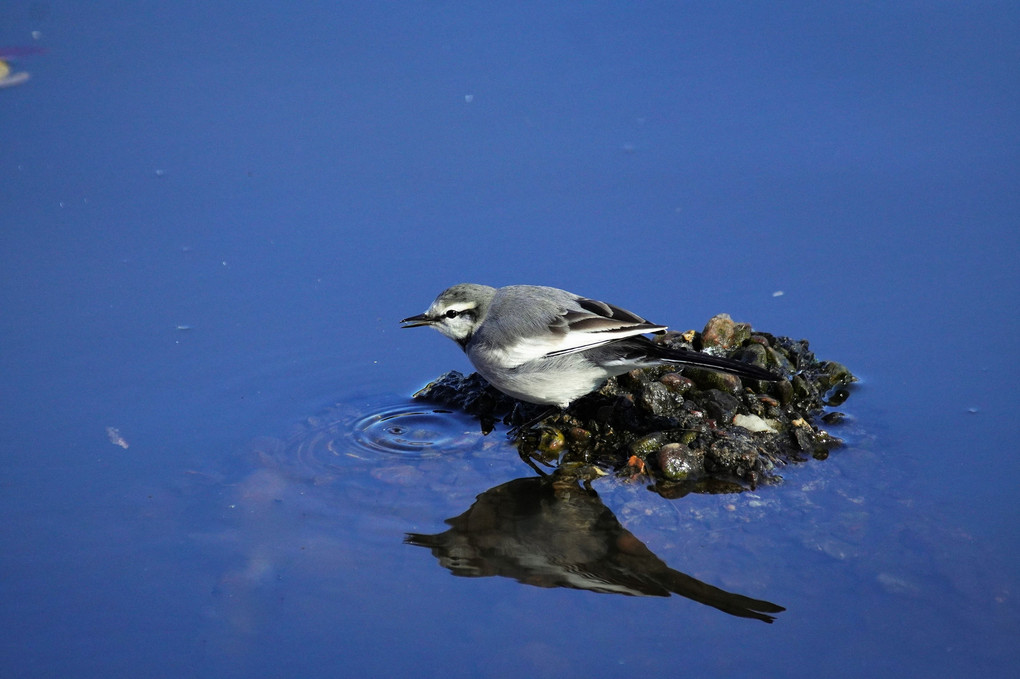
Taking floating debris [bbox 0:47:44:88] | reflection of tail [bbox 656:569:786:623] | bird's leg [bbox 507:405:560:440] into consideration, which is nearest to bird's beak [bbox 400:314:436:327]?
bird's leg [bbox 507:405:560:440]

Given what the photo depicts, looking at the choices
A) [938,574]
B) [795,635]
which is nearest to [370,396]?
[795,635]

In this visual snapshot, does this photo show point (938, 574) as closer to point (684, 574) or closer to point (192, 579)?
point (684, 574)

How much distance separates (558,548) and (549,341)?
1.62 metres

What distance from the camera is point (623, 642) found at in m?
4.71

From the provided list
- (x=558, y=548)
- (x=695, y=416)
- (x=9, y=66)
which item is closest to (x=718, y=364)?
(x=695, y=416)

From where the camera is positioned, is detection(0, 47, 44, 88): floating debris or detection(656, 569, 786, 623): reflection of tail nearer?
detection(656, 569, 786, 623): reflection of tail

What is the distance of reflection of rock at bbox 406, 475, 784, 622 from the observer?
5.09 meters

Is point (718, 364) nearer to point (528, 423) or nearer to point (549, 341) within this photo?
point (549, 341)

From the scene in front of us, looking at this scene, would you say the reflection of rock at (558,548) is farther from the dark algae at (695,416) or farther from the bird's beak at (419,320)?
the bird's beak at (419,320)

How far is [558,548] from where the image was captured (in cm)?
547

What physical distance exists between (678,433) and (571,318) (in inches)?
42.2

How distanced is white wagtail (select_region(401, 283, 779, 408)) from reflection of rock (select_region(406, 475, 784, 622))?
78 centimetres

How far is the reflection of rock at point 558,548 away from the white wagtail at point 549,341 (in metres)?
0.78

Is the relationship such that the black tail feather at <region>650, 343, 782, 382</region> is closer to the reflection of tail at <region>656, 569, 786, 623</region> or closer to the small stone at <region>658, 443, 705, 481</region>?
the small stone at <region>658, 443, 705, 481</region>
